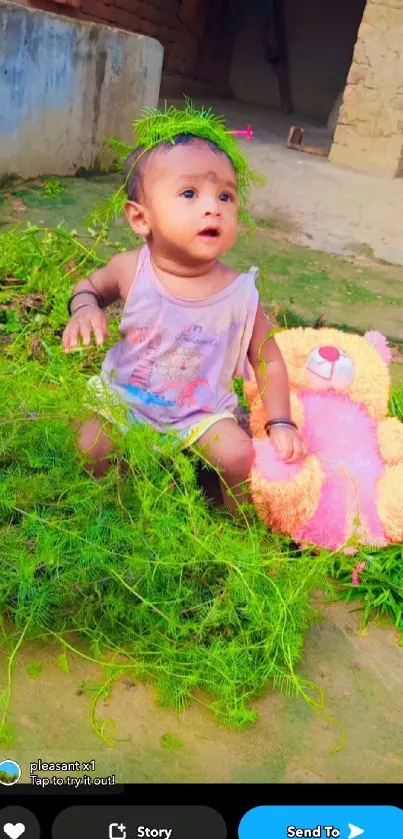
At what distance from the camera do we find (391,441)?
2.36 m

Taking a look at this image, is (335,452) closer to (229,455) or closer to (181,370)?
(229,455)

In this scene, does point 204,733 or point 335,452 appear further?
point 335,452

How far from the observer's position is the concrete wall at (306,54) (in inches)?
440

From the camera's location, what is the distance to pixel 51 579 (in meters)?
1.60

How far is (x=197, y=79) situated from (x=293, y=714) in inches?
387

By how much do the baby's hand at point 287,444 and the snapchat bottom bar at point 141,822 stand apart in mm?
1165

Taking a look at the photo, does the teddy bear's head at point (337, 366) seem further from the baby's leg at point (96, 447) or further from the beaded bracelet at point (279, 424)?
the baby's leg at point (96, 447)

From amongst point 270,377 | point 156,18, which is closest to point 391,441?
point 270,377

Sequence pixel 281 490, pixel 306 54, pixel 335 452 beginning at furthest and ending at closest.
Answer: pixel 306 54 → pixel 335 452 → pixel 281 490

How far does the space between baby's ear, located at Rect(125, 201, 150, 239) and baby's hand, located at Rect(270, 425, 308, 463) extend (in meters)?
0.57

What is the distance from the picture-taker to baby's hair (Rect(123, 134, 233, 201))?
6.42 ft

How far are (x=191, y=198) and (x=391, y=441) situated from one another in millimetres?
900

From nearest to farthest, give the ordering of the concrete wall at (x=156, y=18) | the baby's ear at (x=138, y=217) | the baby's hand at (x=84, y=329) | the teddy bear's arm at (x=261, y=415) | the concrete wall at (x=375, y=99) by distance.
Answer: the baby's hand at (x=84, y=329), the baby's ear at (x=138, y=217), the teddy bear's arm at (x=261, y=415), the concrete wall at (x=375, y=99), the concrete wall at (x=156, y=18)

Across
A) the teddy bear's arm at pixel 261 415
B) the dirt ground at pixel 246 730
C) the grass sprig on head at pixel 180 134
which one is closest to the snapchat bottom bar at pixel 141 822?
the dirt ground at pixel 246 730
